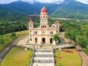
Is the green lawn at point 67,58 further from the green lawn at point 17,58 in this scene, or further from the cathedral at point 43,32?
the cathedral at point 43,32

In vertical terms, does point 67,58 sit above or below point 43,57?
below

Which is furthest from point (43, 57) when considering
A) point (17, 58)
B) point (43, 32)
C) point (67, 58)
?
point (43, 32)

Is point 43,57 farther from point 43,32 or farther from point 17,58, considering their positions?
point 43,32

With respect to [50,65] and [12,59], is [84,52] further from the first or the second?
[12,59]

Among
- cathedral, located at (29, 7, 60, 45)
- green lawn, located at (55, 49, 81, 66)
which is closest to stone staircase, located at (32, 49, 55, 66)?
green lawn, located at (55, 49, 81, 66)

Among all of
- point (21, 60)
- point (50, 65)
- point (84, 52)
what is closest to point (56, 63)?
point (50, 65)

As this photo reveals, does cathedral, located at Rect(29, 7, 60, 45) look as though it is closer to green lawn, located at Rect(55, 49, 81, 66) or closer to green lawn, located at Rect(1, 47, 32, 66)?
green lawn, located at Rect(1, 47, 32, 66)
